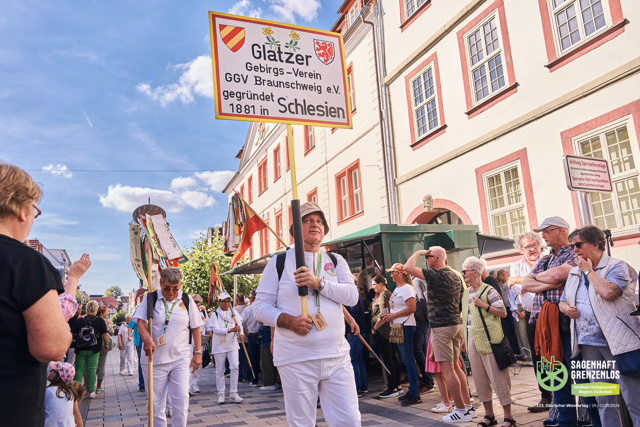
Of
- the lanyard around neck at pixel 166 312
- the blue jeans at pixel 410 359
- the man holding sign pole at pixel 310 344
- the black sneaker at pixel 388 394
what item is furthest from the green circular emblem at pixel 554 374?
the lanyard around neck at pixel 166 312

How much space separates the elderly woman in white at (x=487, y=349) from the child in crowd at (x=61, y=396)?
166 inches

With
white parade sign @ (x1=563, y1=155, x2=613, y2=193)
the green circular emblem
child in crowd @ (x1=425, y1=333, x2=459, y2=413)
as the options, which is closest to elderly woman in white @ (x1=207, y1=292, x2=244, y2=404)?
child in crowd @ (x1=425, y1=333, x2=459, y2=413)

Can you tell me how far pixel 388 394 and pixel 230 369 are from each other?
307cm

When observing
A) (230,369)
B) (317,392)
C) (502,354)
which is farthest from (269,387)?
(317,392)

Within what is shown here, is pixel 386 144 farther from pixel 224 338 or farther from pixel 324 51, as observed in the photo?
pixel 324 51

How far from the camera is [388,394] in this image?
25.9 ft

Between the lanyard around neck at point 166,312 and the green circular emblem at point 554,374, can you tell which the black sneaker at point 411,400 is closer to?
the green circular emblem at point 554,374

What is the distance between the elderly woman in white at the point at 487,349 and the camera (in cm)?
529

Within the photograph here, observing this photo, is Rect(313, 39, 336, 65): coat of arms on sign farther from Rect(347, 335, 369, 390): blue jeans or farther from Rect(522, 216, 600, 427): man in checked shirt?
Rect(347, 335, 369, 390): blue jeans

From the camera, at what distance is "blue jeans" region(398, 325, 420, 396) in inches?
284

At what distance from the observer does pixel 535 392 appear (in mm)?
6988

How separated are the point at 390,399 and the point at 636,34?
7762 mm

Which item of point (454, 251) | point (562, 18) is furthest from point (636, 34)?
point (454, 251)

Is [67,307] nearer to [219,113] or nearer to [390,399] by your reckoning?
[219,113]
